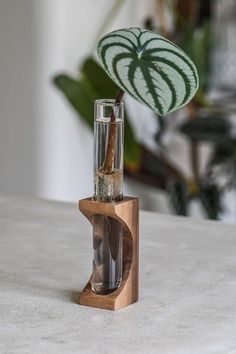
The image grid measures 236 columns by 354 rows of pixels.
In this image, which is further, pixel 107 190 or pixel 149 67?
pixel 107 190

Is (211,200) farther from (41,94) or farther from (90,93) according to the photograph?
(41,94)

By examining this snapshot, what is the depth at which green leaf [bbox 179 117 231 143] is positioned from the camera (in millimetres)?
3775

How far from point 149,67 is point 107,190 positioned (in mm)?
200

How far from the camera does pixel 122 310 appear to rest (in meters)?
1.29

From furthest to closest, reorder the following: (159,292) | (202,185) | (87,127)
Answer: (87,127) → (202,185) → (159,292)

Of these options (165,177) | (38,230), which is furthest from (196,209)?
(38,230)

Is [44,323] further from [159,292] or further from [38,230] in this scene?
[38,230]

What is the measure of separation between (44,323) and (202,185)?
267cm

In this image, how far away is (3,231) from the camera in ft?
5.74

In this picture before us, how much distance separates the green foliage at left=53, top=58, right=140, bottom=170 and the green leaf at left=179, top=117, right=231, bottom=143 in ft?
0.90

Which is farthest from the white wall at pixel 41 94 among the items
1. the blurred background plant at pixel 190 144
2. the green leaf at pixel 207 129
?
the green leaf at pixel 207 129

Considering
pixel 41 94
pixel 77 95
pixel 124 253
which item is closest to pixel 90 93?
pixel 77 95

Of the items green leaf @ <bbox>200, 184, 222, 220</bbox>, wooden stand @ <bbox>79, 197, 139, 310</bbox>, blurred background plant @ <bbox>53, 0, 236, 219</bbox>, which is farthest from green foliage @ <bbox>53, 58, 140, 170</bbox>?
wooden stand @ <bbox>79, 197, 139, 310</bbox>

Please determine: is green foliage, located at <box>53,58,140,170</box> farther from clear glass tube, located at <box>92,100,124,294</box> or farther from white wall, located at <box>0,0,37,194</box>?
clear glass tube, located at <box>92,100,124,294</box>
